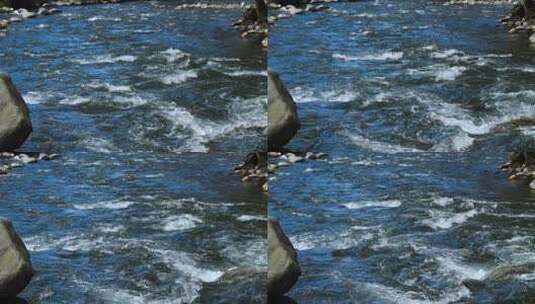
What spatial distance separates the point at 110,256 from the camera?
163 inches

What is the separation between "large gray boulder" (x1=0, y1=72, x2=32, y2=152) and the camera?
4207mm

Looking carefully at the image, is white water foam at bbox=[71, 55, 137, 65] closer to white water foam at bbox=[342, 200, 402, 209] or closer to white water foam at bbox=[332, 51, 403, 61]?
white water foam at bbox=[332, 51, 403, 61]

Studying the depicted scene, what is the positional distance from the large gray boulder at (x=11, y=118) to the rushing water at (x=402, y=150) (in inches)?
48.0

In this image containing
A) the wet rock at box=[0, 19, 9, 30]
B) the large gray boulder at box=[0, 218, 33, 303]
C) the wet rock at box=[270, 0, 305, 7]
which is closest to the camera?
the large gray boulder at box=[0, 218, 33, 303]

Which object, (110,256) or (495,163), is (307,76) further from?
(110,256)

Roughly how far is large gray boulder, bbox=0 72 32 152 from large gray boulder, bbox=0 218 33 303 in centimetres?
42

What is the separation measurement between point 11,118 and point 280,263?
1.45m

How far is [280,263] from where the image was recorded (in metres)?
4.16

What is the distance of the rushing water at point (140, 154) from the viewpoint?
413 centimetres

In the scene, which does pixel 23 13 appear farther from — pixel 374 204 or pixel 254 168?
pixel 374 204

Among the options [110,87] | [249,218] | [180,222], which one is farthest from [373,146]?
[110,87]

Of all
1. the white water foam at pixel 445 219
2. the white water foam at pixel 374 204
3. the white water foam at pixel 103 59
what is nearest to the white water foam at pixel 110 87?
the white water foam at pixel 103 59

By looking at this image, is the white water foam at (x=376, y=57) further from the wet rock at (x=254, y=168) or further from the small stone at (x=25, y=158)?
the small stone at (x=25, y=158)

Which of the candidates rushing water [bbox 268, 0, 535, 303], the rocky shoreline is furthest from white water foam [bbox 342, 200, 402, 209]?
the rocky shoreline
